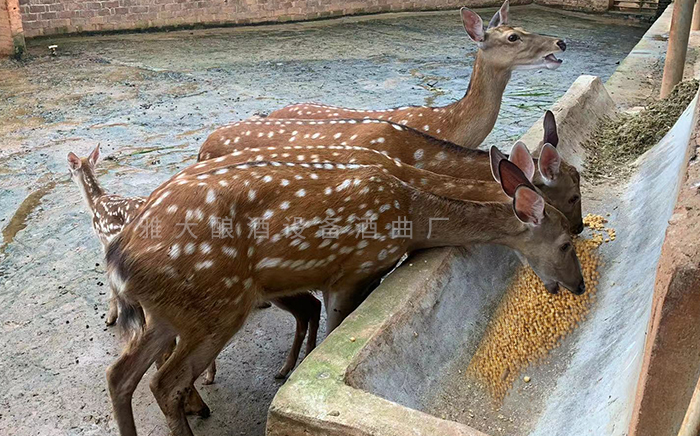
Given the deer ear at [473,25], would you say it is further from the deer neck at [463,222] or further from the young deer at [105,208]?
the young deer at [105,208]

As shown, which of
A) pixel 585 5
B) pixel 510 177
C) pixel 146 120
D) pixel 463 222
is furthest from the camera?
pixel 585 5

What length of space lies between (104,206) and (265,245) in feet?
4.98

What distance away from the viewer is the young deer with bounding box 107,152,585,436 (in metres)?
3.05

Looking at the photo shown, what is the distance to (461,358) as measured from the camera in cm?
346

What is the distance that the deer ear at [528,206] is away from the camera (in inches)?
131

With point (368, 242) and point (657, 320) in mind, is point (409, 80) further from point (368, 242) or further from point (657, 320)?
point (657, 320)

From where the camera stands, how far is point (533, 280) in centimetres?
402

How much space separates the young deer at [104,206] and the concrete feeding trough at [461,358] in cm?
155

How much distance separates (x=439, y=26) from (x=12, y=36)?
679cm

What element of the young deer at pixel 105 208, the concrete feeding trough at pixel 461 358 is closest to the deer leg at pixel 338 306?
the concrete feeding trough at pixel 461 358

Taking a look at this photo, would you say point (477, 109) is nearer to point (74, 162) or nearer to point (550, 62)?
point (550, 62)

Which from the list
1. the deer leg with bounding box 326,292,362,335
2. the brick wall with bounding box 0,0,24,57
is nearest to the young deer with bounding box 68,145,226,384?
the deer leg with bounding box 326,292,362,335

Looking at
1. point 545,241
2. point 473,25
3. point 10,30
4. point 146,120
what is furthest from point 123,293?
point 10,30

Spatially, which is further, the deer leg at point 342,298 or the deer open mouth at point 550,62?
the deer open mouth at point 550,62
